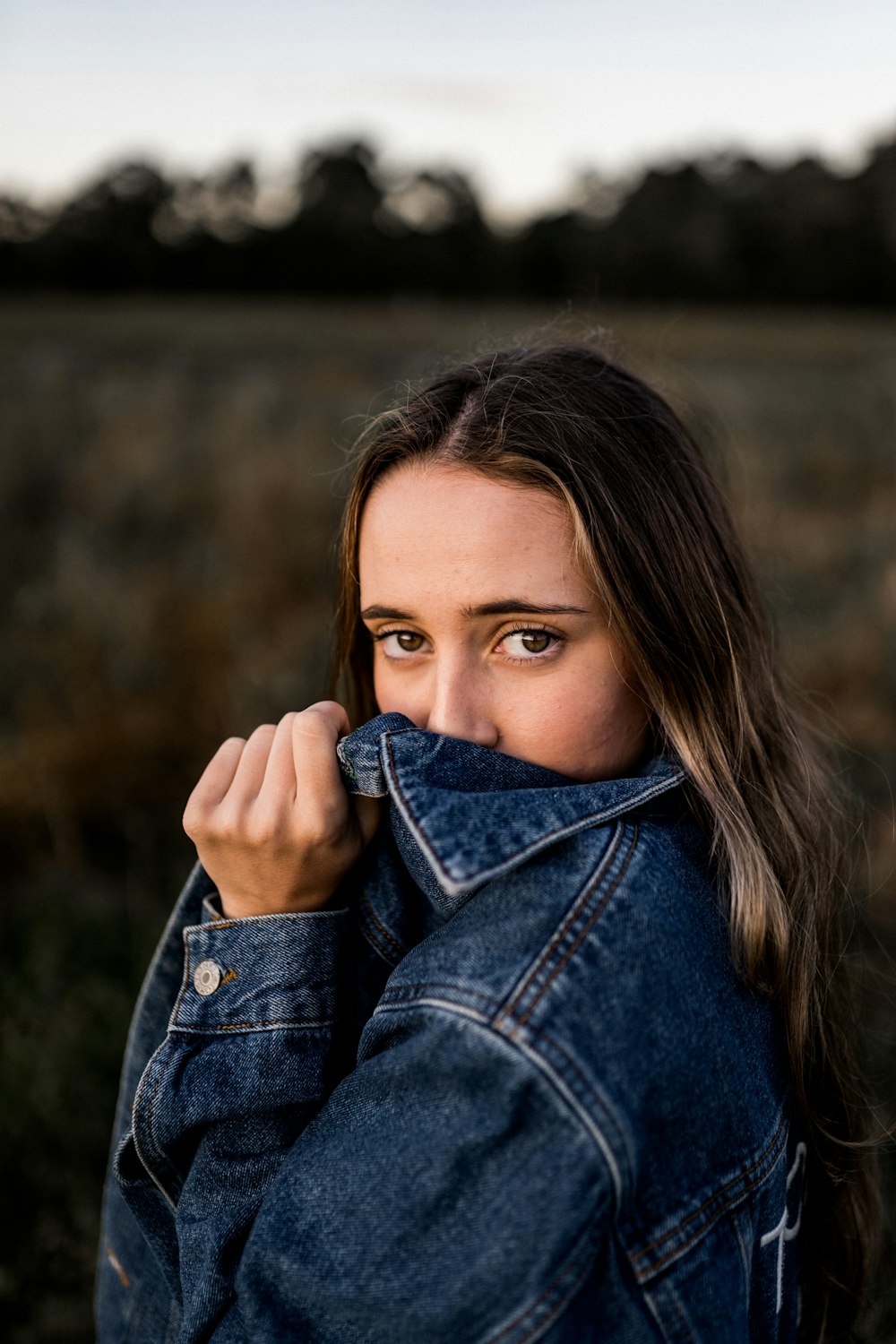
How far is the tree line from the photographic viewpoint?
791 inches

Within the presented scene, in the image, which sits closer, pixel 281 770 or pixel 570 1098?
pixel 570 1098

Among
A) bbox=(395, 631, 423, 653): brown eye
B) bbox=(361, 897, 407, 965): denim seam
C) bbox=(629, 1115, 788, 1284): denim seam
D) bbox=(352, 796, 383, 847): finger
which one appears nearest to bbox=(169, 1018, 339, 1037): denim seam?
bbox=(361, 897, 407, 965): denim seam

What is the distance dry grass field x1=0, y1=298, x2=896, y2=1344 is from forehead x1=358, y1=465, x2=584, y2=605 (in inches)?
18.6

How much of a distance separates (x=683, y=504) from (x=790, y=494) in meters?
7.73

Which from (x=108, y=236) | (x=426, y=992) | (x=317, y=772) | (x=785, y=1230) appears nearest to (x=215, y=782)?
(x=317, y=772)

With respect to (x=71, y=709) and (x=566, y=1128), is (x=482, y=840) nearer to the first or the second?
(x=566, y=1128)

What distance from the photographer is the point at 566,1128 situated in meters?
1.09

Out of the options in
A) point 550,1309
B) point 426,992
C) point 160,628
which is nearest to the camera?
point 550,1309

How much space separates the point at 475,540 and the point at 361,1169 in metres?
0.88

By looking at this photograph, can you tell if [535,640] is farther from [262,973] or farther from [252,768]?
[262,973]

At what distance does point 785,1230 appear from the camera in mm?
1562

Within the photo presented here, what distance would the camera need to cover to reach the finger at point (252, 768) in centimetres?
149

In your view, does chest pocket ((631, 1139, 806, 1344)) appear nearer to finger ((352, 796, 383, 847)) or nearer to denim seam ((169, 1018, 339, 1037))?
denim seam ((169, 1018, 339, 1037))

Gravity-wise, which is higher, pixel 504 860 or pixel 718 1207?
pixel 504 860
